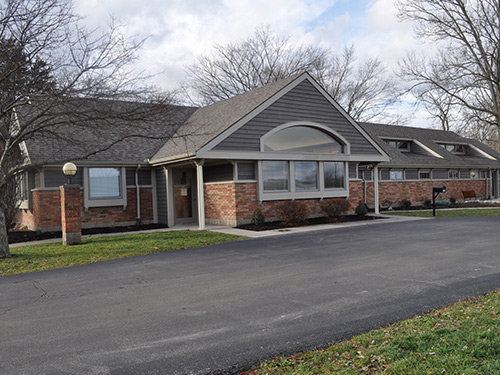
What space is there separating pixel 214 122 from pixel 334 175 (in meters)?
5.87

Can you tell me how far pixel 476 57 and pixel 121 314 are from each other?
2403 centimetres

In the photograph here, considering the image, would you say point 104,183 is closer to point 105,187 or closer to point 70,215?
point 105,187

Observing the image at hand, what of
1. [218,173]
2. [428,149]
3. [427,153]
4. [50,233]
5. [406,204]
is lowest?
[50,233]

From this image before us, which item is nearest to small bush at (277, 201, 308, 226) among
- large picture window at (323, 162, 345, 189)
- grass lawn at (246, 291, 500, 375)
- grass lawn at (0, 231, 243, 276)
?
large picture window at (323, 162, 345, 189)

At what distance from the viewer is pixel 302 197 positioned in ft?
56.7

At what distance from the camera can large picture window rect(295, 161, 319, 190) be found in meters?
17.3

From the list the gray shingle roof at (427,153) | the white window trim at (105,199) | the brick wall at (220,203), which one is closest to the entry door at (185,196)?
the brick wall at (220,203)

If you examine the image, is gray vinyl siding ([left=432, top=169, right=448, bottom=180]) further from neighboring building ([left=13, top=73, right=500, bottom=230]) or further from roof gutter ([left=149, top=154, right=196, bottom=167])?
roof gutter ([left=149, top=154, right=196, bottom=167])

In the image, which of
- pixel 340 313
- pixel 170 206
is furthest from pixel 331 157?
pixel 340 313

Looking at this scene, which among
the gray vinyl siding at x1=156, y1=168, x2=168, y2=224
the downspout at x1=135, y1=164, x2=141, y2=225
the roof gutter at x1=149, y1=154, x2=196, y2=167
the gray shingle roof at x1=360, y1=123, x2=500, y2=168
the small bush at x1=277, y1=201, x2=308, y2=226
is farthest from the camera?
the gray shingle roof at x1=360, y1=123, x2=500, y2=168

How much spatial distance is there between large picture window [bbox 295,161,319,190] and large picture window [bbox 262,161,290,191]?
0.53 metres

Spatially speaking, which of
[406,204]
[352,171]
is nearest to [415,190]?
[406,204]

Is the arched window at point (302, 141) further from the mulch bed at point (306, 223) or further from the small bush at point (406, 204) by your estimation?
the small bush at point (406, 204)

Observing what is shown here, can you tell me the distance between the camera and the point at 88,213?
16.4m
